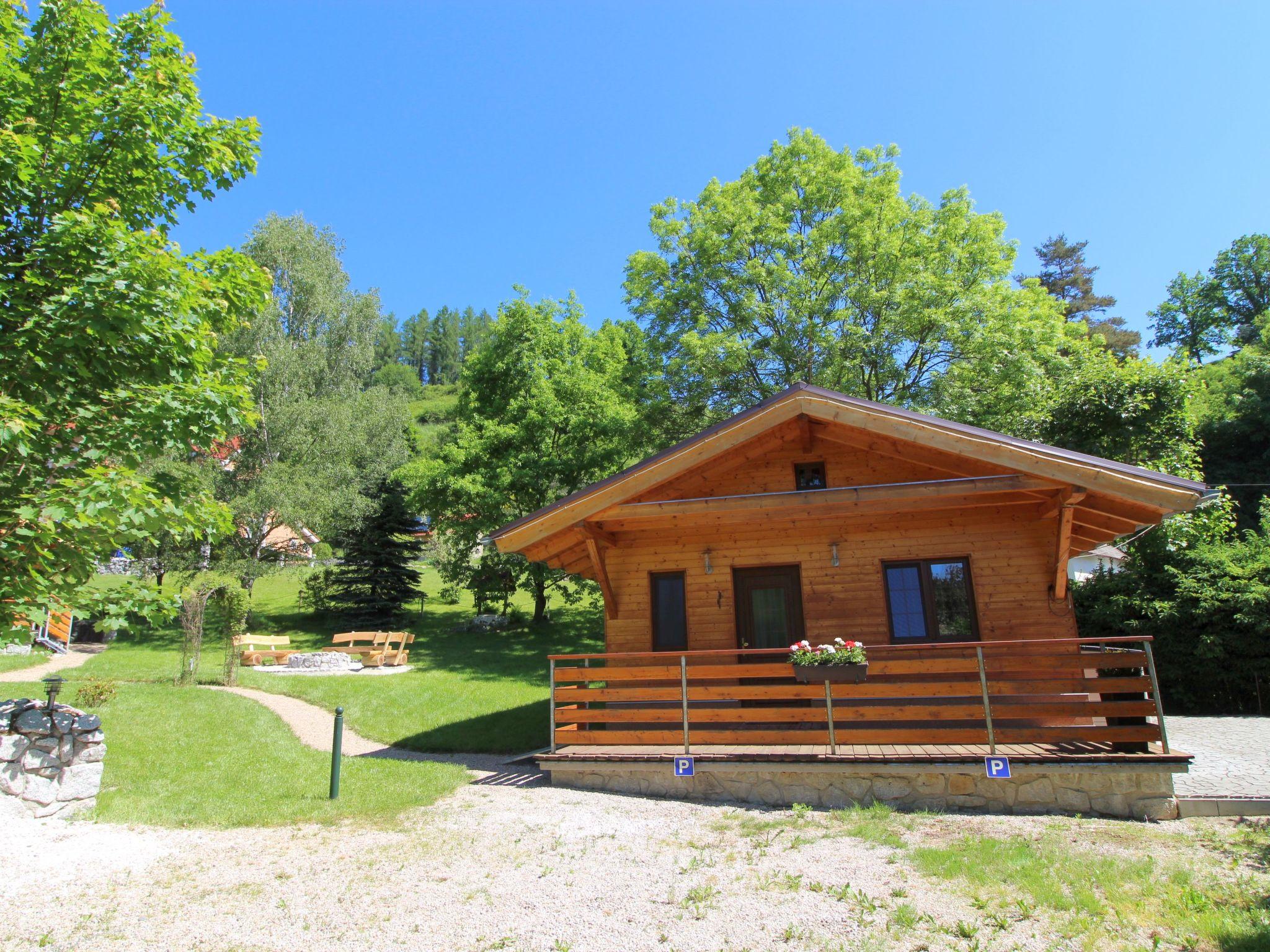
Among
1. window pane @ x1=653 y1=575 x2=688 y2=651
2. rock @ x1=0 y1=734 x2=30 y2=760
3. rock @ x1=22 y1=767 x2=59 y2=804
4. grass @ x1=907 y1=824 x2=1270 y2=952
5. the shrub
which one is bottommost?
grass @ x1=907 y1=824 x2=1270 y2=952

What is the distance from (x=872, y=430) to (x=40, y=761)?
9974mm

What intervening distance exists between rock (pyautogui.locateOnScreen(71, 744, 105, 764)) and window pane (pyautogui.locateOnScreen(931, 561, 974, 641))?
33.7 ft

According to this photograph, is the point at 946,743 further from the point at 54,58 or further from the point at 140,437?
the point at 54,58

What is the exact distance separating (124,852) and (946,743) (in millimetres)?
8651

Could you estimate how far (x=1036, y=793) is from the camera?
777cm

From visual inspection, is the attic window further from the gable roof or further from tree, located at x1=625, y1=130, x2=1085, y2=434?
tree, located at x1=625, y1=130, x2=1085, y2=434

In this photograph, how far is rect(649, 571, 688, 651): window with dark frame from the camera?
36.3 ft

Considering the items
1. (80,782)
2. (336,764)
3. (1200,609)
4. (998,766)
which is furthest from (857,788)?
(1200,609)

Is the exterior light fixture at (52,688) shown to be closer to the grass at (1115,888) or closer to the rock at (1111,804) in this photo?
the grass at (1115,888)

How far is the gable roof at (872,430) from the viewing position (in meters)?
8.22

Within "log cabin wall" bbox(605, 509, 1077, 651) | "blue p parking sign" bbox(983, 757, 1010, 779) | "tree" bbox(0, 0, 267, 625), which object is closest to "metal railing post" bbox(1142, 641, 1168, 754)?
"blue p parking sign" bbox(983, 757, 1010, 779)

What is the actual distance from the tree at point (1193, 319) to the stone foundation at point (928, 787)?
4679 cm

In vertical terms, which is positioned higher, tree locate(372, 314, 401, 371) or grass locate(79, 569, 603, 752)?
tree locate(372, 314, 401, 371)

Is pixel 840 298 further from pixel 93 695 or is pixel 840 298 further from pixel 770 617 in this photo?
pixel 93 695
